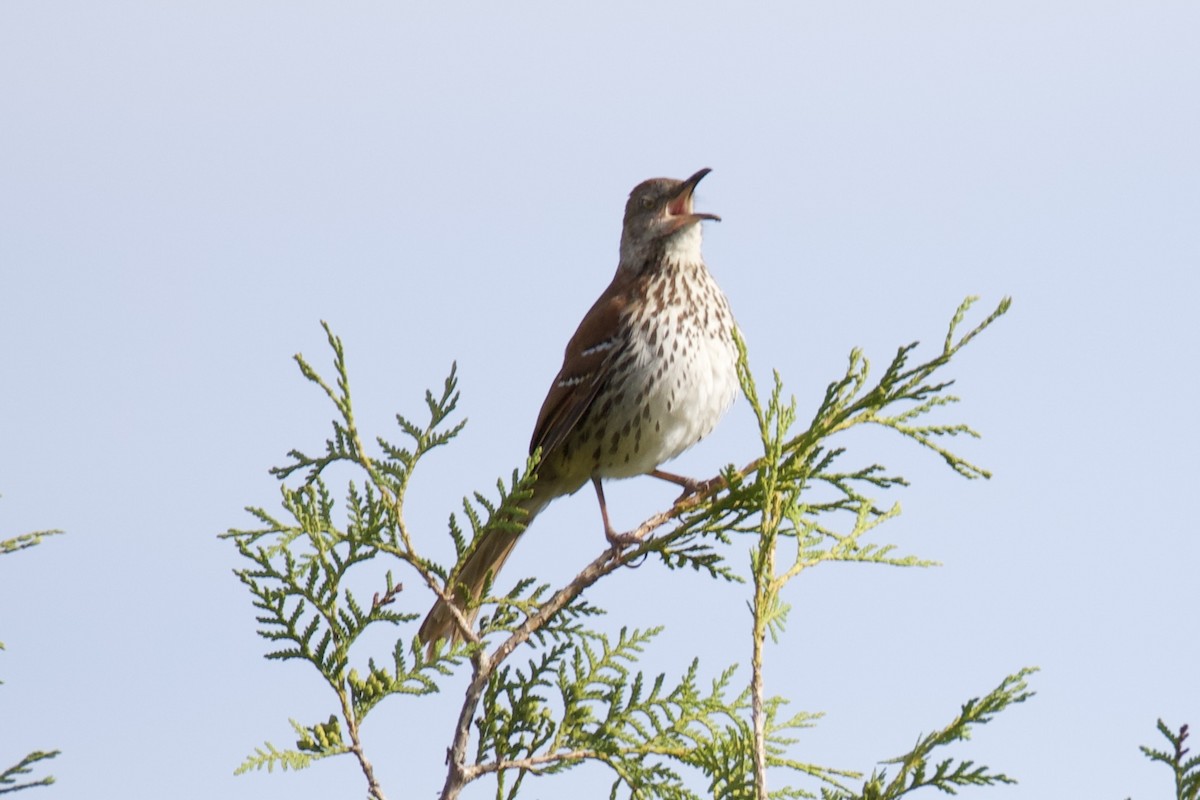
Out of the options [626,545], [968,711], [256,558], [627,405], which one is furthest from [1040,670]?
[627,405]

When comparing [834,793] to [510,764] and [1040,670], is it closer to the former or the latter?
[1040,670]

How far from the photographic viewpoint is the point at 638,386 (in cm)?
527

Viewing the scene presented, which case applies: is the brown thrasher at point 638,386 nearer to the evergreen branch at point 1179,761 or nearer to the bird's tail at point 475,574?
the bird's tail at point 475,574

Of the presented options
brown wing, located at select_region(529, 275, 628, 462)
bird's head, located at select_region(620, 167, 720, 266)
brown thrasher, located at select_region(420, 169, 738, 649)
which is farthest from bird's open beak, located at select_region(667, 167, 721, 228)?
brown wing, located at select_region(529, 275, 628, 462)

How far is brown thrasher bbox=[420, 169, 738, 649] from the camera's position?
5.27 m

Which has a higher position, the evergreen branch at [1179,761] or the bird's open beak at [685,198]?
the bird's open beak at [685,198]

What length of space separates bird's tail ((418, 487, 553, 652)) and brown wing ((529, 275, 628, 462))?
0.27 m

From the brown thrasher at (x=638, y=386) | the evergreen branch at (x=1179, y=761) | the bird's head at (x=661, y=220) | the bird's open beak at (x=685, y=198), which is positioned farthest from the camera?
the bird's open beak at (x=685, y=198)

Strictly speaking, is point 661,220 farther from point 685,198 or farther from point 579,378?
point 579,378

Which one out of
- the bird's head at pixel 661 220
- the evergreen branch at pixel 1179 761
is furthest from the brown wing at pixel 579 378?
the evergreen branch at pixel 1179 761

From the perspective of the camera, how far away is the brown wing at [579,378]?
5332mm

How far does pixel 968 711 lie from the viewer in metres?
2.97

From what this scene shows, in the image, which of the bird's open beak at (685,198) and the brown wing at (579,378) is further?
the bird's open beak at (685,198)

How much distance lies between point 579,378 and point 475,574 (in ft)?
2.87
